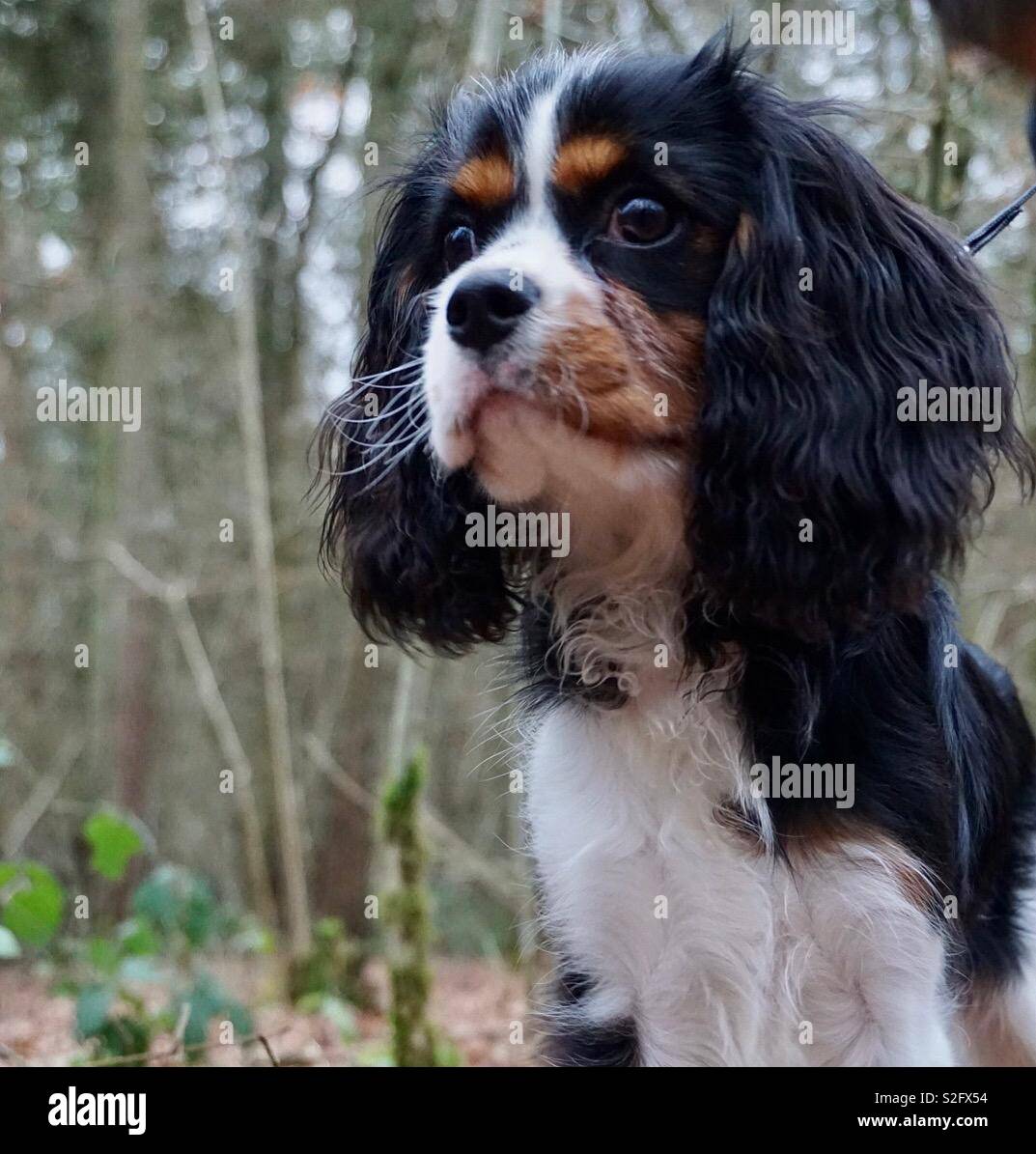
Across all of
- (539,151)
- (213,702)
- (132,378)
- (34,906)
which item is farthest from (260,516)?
(539,151)

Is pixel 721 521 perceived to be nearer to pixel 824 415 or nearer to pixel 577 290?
pixel 824 415

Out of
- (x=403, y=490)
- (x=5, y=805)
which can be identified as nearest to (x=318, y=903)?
(x=5, y=805)

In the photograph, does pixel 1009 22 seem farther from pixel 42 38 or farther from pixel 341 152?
pixel 42 38

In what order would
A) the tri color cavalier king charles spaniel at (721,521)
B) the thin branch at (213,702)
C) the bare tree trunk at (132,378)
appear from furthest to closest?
the bare tree trunk at (132,378)
the thin branch at (213,702)
the tri color cavalier king charles spaniel at (721,521)

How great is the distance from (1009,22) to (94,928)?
7.92 metres

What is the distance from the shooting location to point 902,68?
576 centimetres

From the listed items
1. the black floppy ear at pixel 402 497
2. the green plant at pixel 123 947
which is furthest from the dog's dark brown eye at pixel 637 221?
the green plant at pixel 123 947

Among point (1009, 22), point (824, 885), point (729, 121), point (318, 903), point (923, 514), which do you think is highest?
point (729, 121)

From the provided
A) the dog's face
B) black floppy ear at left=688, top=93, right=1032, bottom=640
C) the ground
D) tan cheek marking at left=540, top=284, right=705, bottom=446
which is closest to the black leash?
black floppy ear at left=688, top=93, right=1032, bottom=640

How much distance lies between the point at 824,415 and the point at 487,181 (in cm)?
88

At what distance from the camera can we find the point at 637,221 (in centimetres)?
256

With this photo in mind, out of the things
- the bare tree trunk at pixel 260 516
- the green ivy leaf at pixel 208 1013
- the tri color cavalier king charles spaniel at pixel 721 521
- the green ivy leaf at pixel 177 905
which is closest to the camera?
the tri color cavalier king charles spaniel at pixel 721 521

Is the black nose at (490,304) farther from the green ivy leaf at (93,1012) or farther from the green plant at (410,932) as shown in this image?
the green ivy leaf at (93,1012)

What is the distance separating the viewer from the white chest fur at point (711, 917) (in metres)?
2.62
